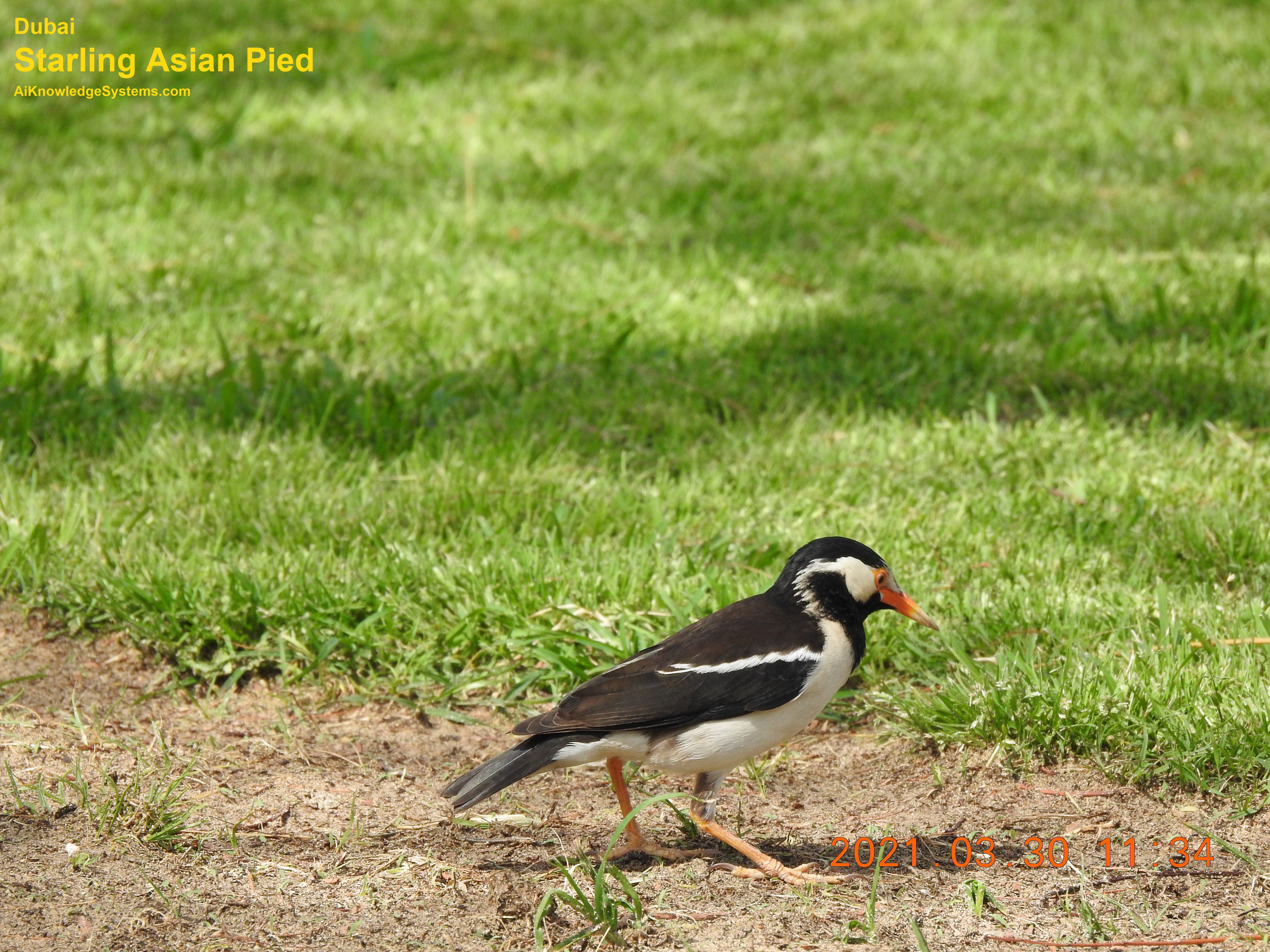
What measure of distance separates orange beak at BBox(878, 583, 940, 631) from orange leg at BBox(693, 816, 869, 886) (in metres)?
0.77

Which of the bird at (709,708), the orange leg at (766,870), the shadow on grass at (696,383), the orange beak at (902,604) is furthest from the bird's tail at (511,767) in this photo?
the shadow on grass at (696,383)

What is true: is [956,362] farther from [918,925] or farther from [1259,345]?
[918,925]

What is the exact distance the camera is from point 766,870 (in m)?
3.45

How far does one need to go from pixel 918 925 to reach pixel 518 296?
448cm

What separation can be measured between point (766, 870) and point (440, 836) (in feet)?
2.98

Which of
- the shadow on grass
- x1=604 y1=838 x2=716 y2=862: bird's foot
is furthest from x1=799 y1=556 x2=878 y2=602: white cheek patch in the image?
the shadow on grass

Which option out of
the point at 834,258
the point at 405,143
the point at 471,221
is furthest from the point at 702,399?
the point at 405,143

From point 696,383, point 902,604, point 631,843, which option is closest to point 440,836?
point 631,843

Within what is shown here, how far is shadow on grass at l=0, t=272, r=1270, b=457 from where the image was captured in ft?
18.6

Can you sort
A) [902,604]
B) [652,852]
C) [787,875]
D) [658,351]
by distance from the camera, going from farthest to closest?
[658,351]
[902,604]
[652,852]
[787,875]

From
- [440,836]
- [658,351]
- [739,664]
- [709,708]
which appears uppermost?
[658,351]

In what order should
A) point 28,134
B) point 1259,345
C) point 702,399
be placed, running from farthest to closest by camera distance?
1. point 28,134
2. point 1259,345
3. point 702,399

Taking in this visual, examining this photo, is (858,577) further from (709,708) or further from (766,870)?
(766,870)

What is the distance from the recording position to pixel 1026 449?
222 inches
